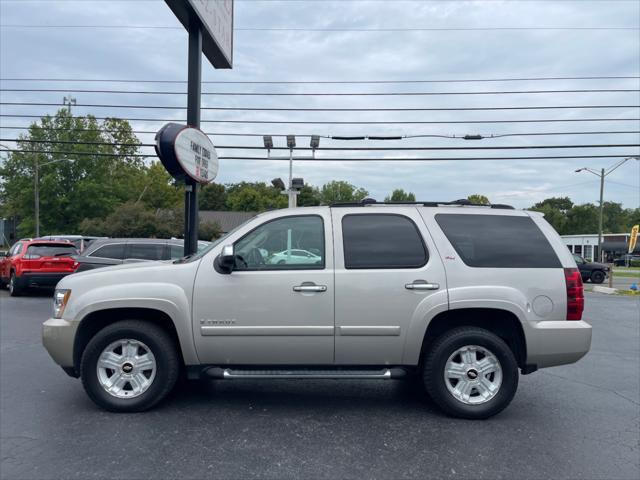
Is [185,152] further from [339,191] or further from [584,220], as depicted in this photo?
[584,220]

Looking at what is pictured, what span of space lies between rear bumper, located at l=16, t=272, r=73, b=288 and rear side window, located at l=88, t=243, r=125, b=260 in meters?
2.56

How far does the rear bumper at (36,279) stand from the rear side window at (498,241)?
40.6 ft

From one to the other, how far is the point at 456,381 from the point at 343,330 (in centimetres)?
115

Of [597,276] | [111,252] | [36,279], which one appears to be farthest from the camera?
[597,276]

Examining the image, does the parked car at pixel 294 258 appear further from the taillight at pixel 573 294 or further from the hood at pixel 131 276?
the taillight at pixel 573 294

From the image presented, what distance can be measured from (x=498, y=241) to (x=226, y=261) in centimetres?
252

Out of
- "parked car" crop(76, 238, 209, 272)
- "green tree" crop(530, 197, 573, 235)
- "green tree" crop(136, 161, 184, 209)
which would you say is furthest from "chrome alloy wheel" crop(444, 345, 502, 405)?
"green tree" crop(530, 197, 573, 235)

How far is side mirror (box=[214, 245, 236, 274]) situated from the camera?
14.7ft

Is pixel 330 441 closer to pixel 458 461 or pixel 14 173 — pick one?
pixel 458 461

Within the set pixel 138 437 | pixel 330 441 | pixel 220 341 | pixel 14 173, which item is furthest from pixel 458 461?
pixel 14 173

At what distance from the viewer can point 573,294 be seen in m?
4.73

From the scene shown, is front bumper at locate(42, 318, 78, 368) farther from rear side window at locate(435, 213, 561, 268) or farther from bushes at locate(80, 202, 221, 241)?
bushes at locate(80, 202, 221, 241)

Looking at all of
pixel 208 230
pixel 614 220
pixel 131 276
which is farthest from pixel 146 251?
pixel 614 220

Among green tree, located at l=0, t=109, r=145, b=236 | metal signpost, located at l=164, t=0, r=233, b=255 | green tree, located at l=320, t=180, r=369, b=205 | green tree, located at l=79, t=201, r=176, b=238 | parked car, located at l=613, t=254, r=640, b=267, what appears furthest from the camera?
green tree, located at l=320, t=180, r=369, b=205
